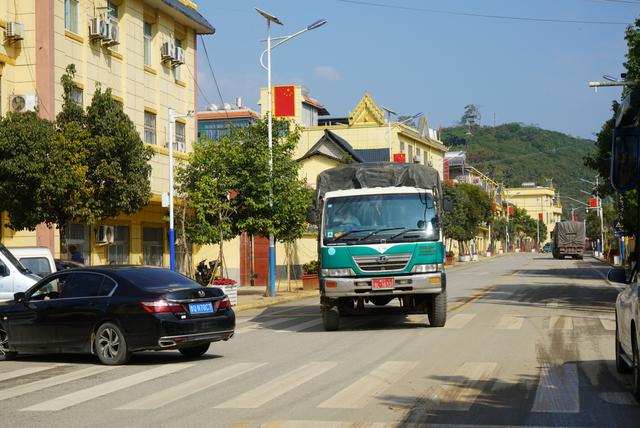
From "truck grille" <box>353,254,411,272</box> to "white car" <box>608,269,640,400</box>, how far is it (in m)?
6.71

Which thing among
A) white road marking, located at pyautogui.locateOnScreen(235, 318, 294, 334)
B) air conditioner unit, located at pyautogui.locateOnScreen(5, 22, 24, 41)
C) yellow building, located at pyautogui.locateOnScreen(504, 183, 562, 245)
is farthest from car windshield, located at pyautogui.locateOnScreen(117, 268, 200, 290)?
yellow building, located at pyautogui.locateOnScreen(504, 183, 562, 245)

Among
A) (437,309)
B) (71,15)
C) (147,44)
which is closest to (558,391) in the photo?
(437,309)

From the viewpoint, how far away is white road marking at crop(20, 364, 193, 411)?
969cm

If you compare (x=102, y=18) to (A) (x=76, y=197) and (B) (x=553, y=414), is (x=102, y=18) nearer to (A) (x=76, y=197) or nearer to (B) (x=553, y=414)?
(A) (x=76, y=197)

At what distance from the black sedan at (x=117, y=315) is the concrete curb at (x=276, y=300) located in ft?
40.8

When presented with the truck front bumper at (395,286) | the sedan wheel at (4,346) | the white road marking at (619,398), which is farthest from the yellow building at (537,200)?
the white road marking at (619,398)

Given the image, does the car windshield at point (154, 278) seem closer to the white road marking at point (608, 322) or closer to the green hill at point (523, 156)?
the white road marking at point (608, 322)

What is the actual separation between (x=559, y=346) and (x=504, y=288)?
19.8 meters

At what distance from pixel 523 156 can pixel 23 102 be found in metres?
169

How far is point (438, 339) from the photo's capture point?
15.8 m

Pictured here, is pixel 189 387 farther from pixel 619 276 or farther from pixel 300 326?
pixel 300 326

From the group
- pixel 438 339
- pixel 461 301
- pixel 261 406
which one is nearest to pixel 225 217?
pixel 461 301

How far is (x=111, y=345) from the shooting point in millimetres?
13344

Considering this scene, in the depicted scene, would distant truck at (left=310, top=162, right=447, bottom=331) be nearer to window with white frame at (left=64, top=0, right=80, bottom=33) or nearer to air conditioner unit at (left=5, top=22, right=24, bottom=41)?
air conditioner unit at (left=5, top=22, right=24, bottom=41)
